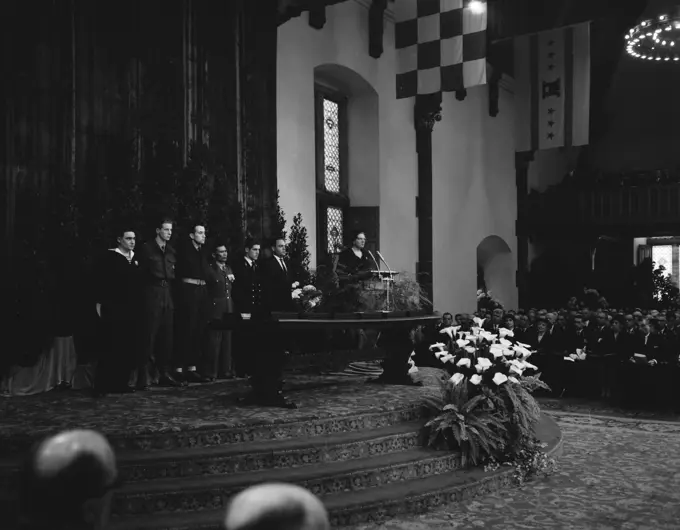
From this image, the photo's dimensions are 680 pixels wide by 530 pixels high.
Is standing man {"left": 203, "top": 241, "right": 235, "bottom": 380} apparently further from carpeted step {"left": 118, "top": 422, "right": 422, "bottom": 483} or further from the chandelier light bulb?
the chandelier light bulb

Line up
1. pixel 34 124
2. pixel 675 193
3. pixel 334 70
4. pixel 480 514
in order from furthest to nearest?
pixel 675 193, pixel 334 70, pixel 34 124, pixel 480 514

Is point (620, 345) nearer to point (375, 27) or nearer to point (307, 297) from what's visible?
point (307, 297)

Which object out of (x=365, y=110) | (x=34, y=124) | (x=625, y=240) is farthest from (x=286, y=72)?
(x=625, y=240)

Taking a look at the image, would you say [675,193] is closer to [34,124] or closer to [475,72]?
[475,72]

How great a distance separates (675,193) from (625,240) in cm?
314

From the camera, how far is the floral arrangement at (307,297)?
8.02 meters

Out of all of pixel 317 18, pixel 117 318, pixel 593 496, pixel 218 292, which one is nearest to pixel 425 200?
pixel 317 18

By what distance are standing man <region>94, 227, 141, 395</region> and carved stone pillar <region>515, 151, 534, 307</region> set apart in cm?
1403

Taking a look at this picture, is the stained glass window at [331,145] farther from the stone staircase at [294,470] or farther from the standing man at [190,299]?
the stone staircase at [294,470]

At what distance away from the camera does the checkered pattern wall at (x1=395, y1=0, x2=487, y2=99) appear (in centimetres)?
1198

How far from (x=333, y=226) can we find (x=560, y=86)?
17.3ft

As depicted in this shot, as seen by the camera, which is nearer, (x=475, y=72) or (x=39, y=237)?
(x=39, y=237)

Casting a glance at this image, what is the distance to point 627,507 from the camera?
17.6ft

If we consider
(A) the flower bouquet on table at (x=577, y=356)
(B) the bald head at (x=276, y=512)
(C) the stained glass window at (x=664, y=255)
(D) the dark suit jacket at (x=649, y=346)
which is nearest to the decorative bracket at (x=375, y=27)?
(A) the flower bouquet on table at (x=577, y=356)
